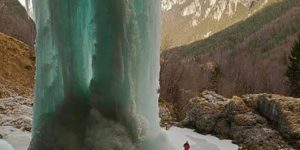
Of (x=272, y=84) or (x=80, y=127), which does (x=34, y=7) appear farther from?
(x=272, y=84)

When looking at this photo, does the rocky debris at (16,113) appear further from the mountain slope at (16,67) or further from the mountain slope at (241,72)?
the mountain slope at (241,72)

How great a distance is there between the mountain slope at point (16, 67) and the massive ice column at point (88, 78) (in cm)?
2255

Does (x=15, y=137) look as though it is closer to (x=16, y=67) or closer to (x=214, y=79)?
(x=16, y=67)

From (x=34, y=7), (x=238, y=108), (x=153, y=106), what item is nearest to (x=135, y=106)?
(x=153, y=106)

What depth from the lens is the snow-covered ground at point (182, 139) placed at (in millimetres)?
18828

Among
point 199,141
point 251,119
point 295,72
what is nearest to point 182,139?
point 199,141

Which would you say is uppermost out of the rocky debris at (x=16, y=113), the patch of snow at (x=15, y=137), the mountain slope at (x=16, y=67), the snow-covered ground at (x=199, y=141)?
the mountain slope at (x=16, y=67)

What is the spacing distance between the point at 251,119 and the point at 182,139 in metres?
4.74

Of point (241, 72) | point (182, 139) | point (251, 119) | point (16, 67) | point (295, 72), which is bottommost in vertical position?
point (182, 139)

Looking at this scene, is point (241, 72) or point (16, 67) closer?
point (16, 67)

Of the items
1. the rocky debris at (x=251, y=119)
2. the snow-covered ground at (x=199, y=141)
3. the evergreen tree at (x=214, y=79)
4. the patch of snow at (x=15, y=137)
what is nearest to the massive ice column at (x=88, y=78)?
the patch of snow at (x=15, y=137)

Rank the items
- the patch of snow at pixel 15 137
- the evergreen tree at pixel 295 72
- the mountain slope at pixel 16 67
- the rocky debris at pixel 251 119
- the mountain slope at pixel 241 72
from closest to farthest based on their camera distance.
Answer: the patch of snow at pixel 15 137
the rocky debris at pixel 251 119
the mountain slope at pixel 16 67
the mountain slope at pixel 241 72
the evergreen tree at pixel 295 72

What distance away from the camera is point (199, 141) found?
2866 centimetres

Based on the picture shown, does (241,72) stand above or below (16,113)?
above
